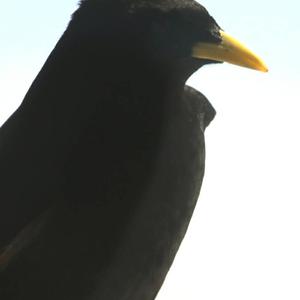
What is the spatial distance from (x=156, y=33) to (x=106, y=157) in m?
0.52

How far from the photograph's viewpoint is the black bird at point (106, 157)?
3.24 metres

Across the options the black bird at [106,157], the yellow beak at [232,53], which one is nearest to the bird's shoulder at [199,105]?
the black bird at [106,157]

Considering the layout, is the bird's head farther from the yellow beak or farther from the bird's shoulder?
the bird's shoulder

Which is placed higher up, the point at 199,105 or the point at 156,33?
the point at 156,33

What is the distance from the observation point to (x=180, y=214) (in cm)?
350

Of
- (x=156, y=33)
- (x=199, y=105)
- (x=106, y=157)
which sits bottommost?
(x=106, y=157)

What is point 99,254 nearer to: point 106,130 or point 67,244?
point 67,244

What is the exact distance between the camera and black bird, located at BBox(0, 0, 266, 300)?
3242mm

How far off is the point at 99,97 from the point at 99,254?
1.94 ft

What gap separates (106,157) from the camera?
132 inches

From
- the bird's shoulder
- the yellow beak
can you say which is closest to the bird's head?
the yellow beak

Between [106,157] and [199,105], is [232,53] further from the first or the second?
[106,157]

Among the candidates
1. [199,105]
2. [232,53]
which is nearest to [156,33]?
[232,53]

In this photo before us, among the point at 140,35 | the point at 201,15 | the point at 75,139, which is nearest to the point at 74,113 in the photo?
the point at 75,139
